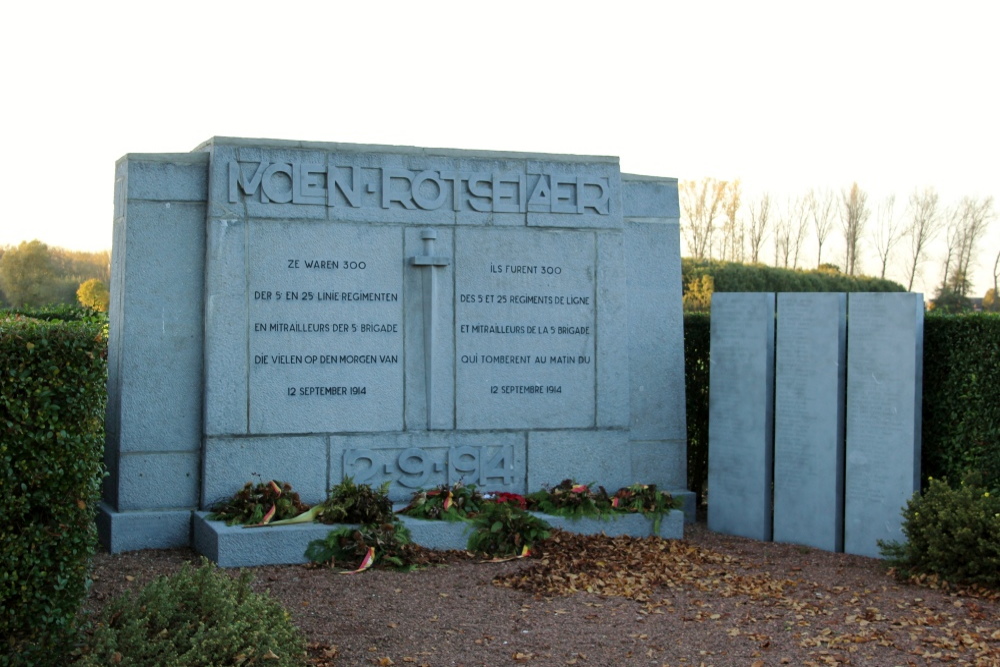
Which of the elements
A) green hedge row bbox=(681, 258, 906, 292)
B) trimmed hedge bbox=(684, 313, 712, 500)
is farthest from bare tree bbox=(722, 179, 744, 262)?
trimmed hedge bbox=(684, 313, 712, 500)

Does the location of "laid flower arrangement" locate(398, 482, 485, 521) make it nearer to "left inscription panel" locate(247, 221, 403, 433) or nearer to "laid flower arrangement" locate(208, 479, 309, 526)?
"left inscription panel" locate(247, 221, 403, 433)

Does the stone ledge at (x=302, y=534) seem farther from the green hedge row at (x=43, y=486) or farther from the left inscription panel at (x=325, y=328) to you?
the green hedge row at (x=43, y=486)

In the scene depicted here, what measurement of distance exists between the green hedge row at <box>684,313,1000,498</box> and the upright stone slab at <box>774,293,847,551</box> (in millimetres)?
693

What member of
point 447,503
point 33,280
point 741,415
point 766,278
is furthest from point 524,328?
point 766,278

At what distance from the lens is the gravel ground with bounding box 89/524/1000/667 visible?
5574 mm

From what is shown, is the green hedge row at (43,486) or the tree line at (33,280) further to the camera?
the tree line at (33,280)

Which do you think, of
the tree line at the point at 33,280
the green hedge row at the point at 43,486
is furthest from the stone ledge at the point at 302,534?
the tree line at the point at 33,280

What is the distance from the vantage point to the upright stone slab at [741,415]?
29.1 feet

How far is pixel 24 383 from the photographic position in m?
4.74

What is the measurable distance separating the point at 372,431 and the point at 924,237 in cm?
4974

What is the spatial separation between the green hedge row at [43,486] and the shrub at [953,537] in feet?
17.7

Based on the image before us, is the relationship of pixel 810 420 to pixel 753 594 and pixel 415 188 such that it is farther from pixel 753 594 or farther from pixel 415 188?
pixel 415 188

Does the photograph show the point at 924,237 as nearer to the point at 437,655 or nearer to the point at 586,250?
the point at 586,250

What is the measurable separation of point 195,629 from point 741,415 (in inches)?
215
